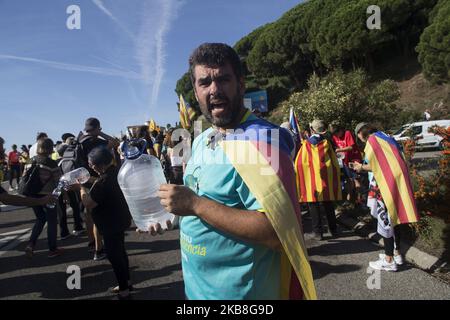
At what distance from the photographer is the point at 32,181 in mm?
5691

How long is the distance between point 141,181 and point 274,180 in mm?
1197

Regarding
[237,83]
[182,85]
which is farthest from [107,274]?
[182,85]

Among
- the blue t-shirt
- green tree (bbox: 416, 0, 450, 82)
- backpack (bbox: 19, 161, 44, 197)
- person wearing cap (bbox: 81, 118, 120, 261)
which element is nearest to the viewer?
the blue t-shirt

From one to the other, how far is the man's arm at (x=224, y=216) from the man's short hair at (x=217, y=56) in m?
0.57

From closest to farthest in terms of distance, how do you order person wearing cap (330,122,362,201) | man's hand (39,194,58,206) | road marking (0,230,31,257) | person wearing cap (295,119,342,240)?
man's hand (39,194,58,206) → person wearing cap (295,119,342,240) → road marking (0,230,31,257) → person wearing cap (330,122,362,201)

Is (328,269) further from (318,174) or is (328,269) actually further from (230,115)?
(230,115)

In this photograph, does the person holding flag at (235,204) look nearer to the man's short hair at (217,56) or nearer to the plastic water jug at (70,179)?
the man's short hair at (217,56)

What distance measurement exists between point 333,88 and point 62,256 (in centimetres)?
1034

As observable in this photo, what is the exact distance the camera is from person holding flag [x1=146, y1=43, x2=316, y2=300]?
1349 millimetres

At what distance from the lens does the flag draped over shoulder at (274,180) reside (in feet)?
4.41

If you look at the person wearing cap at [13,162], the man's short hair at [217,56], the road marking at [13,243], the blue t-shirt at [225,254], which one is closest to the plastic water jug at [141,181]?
the blue t-shirt at [225,254]

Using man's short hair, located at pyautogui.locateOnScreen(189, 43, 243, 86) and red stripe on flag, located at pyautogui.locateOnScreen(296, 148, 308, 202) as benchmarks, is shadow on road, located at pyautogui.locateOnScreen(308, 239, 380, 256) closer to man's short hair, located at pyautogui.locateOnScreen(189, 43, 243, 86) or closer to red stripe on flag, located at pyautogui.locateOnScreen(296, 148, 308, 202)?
red stripe on flag, located at pyautogui.locateOnScreen(296, 148, 308, 202)

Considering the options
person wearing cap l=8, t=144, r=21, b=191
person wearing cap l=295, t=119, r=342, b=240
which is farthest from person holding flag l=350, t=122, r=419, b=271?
person wearing cap l=8, t=144, r=21, b=191

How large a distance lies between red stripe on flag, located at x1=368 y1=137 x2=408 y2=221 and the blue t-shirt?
3372 millimetres
